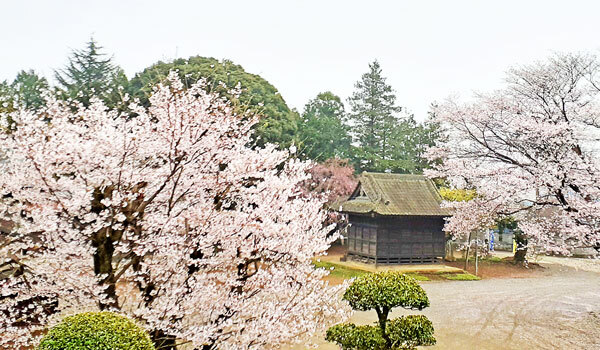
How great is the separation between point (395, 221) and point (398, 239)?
1.02 meters

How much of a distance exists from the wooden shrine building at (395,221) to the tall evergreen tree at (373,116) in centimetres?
1155

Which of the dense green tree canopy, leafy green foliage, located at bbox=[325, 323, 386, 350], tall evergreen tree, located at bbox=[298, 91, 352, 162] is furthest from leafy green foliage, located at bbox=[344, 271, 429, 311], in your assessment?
tall evergreen tree, located at bbox=[298, 91, 352, 162]

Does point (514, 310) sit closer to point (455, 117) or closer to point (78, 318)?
point (455, 117)

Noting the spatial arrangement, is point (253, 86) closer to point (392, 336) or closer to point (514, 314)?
point (514, 314)

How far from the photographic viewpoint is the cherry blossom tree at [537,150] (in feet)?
46.4

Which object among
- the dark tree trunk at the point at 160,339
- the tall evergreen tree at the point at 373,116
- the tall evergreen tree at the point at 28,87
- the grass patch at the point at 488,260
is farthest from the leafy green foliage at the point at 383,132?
the dark tree trunk at the point at 160,339

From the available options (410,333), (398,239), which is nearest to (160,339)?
(410,333)

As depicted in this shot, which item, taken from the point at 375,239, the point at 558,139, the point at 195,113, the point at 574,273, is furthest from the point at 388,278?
the point at 574,273

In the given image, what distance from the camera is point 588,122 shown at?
1507 centimetres

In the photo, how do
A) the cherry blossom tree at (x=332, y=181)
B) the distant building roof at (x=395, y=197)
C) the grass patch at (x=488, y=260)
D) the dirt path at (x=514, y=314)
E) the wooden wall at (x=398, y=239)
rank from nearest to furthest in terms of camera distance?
the dirt path at (x=514, y=314), the distant building roof at (x=395, y=197), the wooden wall at (x=398, y=239), the grass patch at (x=488, y=260), the cherry blossom tree at (x=332, y=181)

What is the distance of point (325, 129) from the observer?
123 ft

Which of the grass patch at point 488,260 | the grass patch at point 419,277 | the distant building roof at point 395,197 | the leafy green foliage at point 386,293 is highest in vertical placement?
the distant building roof at point 395,197

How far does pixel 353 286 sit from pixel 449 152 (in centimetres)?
937

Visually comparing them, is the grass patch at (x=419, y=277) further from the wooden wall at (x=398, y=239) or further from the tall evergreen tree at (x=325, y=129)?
the tall evergreen tree at (x=325, y=129)
